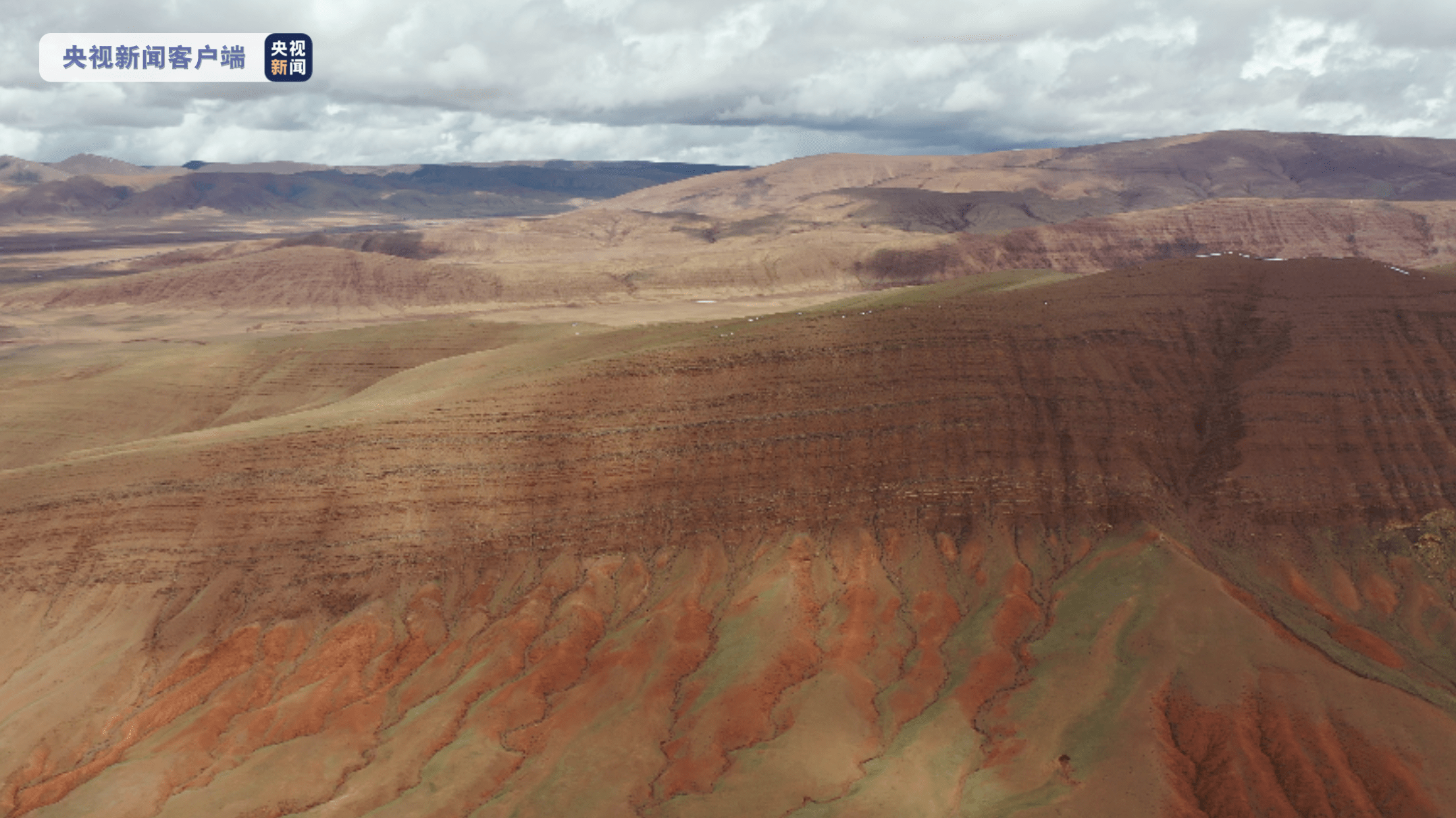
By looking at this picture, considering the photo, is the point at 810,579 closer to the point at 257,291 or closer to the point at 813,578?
the point at 813,578

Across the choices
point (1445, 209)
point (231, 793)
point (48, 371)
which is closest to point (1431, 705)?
point (231, 793)

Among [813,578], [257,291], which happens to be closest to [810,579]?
[813,578]

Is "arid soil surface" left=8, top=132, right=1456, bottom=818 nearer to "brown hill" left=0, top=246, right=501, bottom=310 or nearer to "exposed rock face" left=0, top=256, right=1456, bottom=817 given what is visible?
"exposed rock face" left=0, top=256, right=1456, bottom=817

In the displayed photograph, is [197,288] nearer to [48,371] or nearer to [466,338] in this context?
[48,371]

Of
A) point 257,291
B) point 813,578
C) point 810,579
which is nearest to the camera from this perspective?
point 810,579

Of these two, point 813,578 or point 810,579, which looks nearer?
point 810,579

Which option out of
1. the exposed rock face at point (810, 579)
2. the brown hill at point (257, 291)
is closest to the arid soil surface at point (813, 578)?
the exposed rock face at point (810, 579)

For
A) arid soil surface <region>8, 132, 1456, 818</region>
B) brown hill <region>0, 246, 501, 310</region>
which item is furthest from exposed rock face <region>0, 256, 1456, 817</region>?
brown hill <region>0, 246, 501, 310</region>
